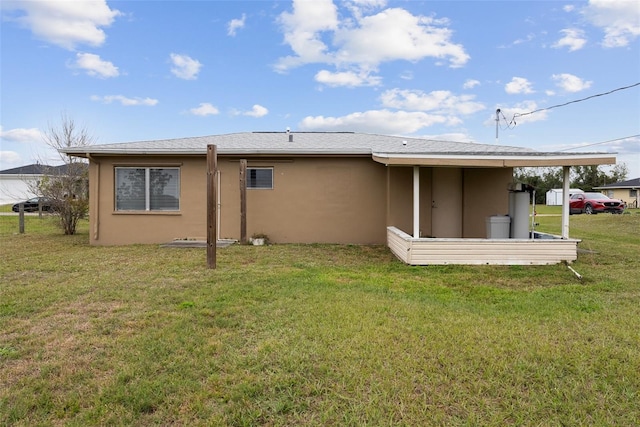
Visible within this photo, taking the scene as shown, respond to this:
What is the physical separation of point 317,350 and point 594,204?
26.6m

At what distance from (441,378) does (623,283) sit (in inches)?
182

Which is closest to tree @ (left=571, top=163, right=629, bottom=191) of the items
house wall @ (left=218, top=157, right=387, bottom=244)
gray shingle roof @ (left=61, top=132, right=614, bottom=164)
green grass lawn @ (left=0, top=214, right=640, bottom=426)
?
gray shingle roof @ (left=61, top=132, right=614, bottom=164)

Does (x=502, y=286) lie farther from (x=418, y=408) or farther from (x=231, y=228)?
(x=231, y=228)

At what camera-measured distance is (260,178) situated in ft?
34.8

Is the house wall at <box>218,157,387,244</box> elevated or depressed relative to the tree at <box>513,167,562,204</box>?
depressed

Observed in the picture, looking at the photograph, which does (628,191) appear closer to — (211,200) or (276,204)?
(276,204)

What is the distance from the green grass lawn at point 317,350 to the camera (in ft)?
8.50

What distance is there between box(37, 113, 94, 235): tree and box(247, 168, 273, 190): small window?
6.37 meters

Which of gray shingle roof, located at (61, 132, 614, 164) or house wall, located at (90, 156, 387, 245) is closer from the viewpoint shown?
gray shingle roof, located at (61, 132, 614, 164)

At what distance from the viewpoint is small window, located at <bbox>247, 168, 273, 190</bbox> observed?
1059 centimetres

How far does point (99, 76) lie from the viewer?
15.2 meters

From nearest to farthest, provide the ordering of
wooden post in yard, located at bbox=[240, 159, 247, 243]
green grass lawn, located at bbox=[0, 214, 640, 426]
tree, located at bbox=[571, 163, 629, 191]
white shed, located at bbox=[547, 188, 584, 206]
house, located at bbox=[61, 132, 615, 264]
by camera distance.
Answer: green grass lawn, located at bbox=[0, 214, 640, 426] < wooden post in yard, located at bbox=[240, 159, 247, 243] < house, located at bbox=[61, 132, 615, 264] < white shed, located at bbox=[547, 188, 584, 206] < tree, located at bbox=[571, 163, 629, 191]

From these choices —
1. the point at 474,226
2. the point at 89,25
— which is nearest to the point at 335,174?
the point at 474,226

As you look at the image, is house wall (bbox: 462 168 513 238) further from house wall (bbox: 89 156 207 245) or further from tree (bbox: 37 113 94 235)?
tree (bbox: 37 113 94 235)
